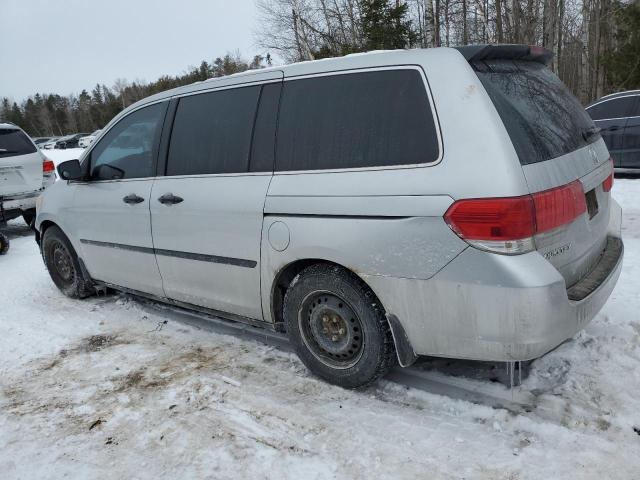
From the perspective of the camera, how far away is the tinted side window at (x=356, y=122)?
2.62 metres

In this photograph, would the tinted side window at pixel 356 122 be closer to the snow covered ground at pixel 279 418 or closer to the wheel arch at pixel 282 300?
the wheel arch at pixel 282 300

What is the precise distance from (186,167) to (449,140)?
200 centimetres

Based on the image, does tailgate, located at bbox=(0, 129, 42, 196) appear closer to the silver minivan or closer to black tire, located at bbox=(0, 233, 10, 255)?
black tire, located at bbox=(0, 233, 10, 255)

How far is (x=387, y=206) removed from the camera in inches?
103

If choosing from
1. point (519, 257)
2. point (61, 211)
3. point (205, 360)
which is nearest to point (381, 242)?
point (519, 257)

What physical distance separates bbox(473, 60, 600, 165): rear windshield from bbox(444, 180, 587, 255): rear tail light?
0.74ft

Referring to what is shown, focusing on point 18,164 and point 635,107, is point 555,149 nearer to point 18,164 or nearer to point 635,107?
point 635,107

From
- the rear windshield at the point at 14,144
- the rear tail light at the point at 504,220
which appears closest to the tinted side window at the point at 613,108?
the rear tail light at the point at 504,220

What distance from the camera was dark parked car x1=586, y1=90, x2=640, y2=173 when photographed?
29.9 feet

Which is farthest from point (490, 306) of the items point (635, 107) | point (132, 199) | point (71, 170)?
point (635, 107)

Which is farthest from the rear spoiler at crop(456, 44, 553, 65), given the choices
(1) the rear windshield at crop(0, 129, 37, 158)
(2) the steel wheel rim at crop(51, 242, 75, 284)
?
(1) the rear windshield at crop(0, 129, 37, 158)

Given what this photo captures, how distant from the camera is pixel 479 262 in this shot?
2.39m

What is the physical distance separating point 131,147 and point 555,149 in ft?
10.5

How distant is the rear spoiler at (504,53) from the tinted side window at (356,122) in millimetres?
293
